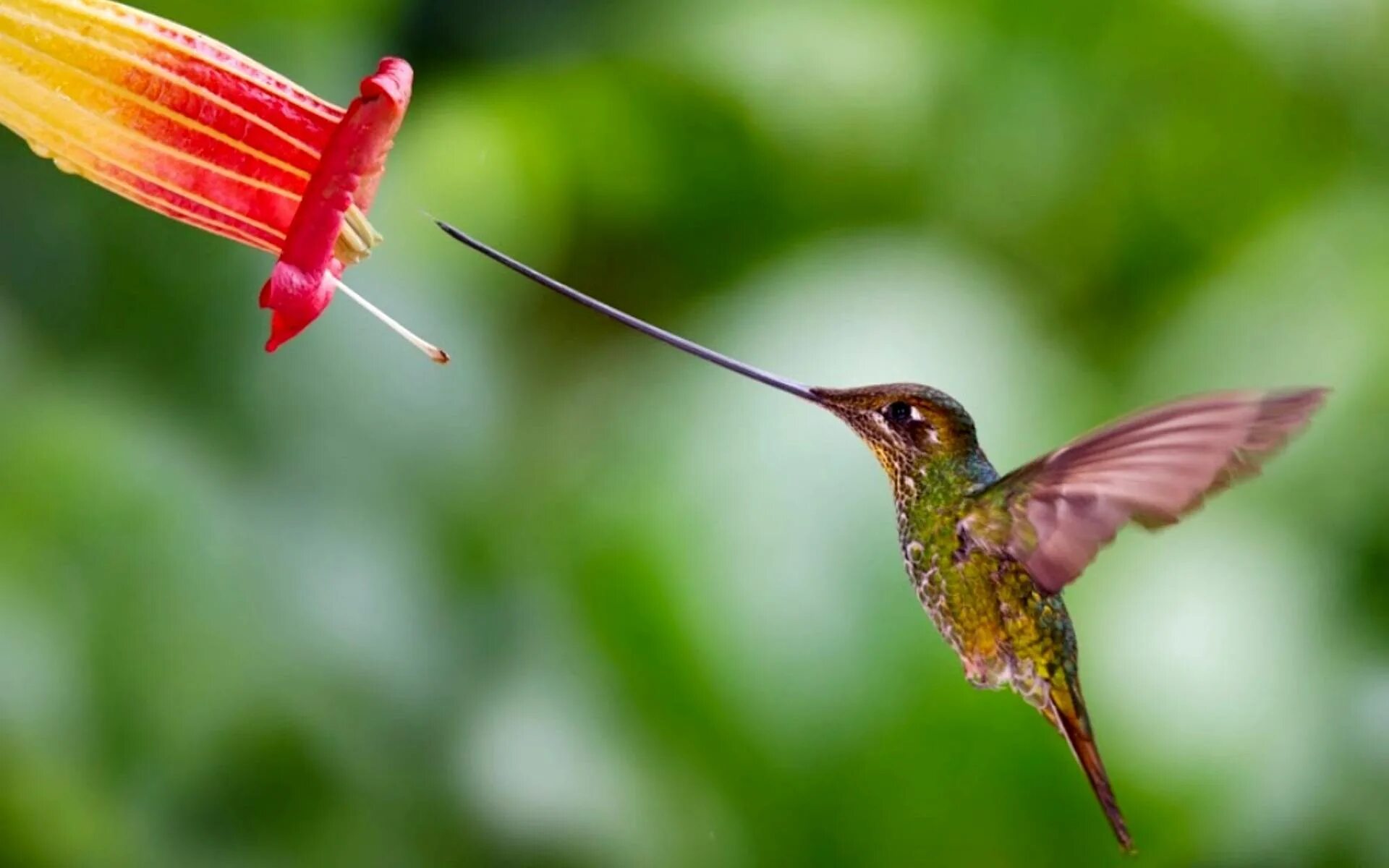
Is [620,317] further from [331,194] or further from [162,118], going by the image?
[162,118]

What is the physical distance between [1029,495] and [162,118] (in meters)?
0.49

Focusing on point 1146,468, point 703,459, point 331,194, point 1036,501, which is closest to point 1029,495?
point 1036,501

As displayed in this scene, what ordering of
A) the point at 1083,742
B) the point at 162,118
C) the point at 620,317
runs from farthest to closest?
the point at 1083,742 < the point at 162,118 < the point at 620,317

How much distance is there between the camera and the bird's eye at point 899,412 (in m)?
0.89

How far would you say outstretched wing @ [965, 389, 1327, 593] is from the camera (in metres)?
0.73

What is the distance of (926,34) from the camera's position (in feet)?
7.32

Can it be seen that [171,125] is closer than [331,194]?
No

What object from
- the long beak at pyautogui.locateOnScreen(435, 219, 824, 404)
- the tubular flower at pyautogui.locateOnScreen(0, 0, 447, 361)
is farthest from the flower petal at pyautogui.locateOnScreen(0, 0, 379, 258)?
the long beak at pyautogui.locateOnScreen(435, 219, 824, 404)

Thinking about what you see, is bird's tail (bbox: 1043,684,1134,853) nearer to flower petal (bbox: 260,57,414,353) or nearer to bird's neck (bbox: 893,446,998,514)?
bird's neck (bbox: 893,446,998,514)

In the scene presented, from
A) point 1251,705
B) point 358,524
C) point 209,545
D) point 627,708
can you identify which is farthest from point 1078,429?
point 209,545

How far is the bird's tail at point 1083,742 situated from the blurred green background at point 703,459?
0.66 metres

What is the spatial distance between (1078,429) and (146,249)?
3.74 feet

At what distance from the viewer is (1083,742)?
0.94m

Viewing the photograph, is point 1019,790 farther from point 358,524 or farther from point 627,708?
point 358,524
